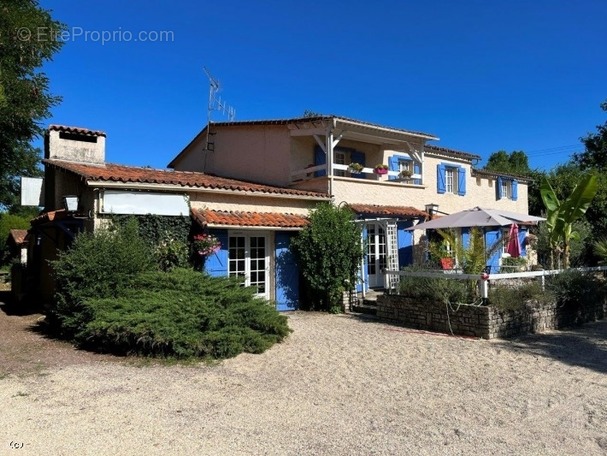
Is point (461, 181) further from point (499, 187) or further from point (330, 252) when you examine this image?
point (330, 252)

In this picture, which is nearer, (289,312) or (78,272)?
(78,272)

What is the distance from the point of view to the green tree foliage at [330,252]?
42.3 feet

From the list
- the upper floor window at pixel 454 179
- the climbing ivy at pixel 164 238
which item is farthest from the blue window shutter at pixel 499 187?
the climbing ivy at pixel 164 238

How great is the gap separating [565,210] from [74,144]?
1460cm

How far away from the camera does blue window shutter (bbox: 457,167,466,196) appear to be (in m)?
21.3

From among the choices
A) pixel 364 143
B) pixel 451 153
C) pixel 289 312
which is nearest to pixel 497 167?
pixel 451 153

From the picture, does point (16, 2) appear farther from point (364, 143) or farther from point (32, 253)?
point (364, 143)

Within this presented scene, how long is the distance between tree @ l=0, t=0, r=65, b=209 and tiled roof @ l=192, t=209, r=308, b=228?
545 cm

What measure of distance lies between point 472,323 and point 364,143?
933cm

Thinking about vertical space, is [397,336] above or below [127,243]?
below

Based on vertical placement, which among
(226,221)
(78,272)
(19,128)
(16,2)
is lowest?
(78,272)

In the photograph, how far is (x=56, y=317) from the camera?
10.4 metres

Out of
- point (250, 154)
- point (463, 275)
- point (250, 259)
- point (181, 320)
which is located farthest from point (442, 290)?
point (250, 154)

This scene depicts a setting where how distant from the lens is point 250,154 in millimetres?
17266
